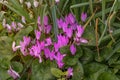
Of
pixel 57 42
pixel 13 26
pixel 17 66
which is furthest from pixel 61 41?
pixel 13 26

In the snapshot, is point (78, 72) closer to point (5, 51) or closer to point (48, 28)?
point (48, 28)

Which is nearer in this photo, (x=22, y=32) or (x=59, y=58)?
(x=59, y=58)

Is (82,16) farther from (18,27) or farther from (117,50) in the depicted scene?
(18,27)

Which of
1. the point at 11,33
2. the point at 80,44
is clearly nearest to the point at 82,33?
the point at 80,44

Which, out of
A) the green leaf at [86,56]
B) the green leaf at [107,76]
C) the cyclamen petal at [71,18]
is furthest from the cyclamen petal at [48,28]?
the green leaf at [107,76]

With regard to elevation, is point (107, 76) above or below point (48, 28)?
below
